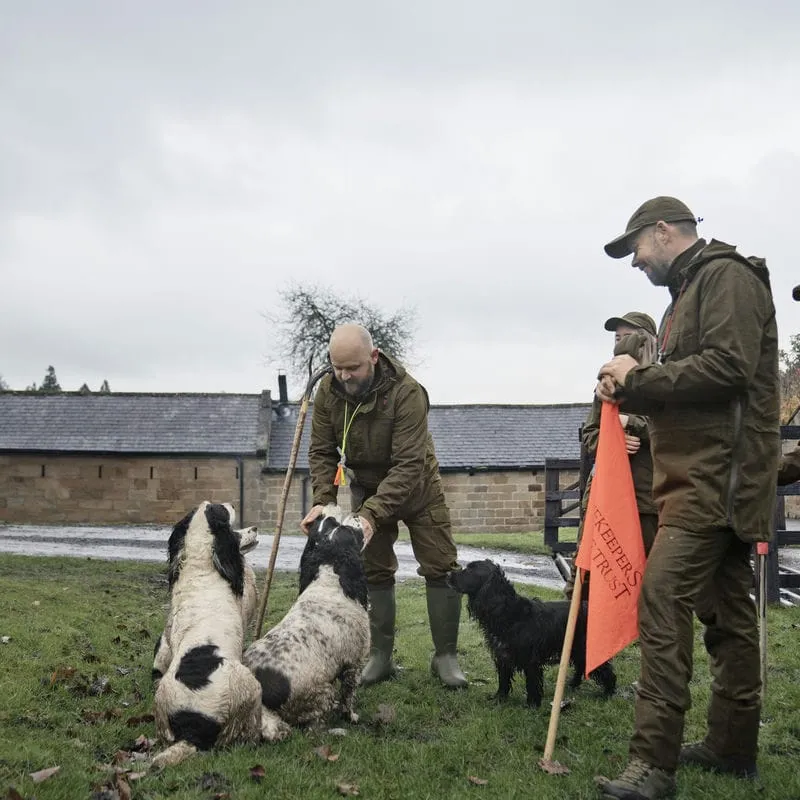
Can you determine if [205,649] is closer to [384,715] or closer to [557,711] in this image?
[384,715]

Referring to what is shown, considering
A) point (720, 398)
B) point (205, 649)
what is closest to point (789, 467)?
point (720, 398)

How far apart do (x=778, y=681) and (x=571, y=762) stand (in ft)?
9.07

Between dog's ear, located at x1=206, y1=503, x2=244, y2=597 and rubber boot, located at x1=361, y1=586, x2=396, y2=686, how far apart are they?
143 cm

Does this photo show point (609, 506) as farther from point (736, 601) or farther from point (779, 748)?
point (779, 748)

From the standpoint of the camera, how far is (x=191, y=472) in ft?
103

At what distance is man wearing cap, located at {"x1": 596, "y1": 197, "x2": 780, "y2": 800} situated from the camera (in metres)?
3.93

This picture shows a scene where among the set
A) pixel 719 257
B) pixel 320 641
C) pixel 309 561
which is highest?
pixel 719 257

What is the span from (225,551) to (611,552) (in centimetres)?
260

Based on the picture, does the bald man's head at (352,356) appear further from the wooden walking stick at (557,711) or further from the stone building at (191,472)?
the stone building at (191,472)

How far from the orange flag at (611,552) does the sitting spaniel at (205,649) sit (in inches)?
77.2

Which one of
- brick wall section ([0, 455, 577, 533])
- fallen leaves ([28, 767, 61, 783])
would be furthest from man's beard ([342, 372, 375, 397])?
brick wall section ([0, 455, 577, 533])

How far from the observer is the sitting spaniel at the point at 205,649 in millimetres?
4488

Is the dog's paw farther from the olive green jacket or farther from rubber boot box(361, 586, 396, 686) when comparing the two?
the olive green jacket

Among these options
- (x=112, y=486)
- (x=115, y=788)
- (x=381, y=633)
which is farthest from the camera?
(x=112, y=486)
